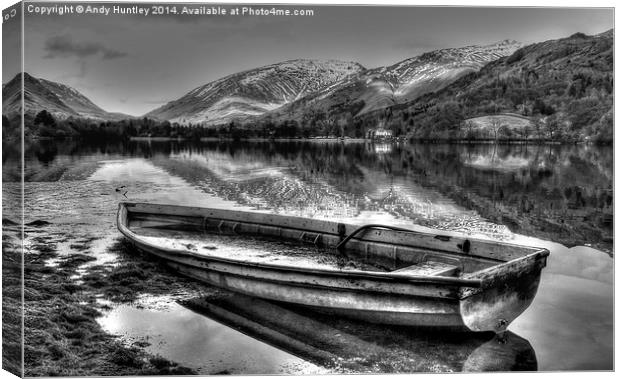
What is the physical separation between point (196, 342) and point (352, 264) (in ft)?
12.6

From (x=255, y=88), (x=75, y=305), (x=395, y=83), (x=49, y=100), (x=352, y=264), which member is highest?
(x=395, y=83)

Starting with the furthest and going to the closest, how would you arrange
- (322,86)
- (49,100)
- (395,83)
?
1. (395,83)
2. (322,86)
3. (49,100)

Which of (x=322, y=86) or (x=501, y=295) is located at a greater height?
(x=322, y=86)

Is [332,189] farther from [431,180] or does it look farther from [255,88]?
[255,88]

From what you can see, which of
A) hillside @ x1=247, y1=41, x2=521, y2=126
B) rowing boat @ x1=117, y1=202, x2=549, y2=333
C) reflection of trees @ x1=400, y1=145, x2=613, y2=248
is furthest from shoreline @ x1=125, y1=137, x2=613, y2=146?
rowing boat @ x1=117, y1=202, x2=549, y2=333

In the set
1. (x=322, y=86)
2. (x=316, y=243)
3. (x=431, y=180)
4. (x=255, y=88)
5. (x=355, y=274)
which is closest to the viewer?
(x=355, y=274)

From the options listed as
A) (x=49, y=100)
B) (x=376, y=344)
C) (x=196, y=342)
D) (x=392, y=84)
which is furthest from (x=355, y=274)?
(x=49, y=100)

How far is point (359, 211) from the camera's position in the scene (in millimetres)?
12727

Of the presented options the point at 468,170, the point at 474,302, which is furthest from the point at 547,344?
the point at 468,170

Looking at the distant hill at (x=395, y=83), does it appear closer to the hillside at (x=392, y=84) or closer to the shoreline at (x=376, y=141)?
the hillside at (x=392, y=84)

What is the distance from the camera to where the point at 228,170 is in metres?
15.8

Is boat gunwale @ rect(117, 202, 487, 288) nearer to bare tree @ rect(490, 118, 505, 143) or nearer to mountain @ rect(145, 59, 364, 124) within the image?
mountain @ rect(145, 59, 364, 124)

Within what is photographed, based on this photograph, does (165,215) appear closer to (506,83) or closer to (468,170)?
(468,170)

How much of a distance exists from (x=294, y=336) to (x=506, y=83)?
560 cm
